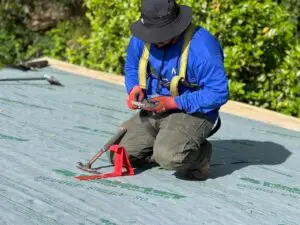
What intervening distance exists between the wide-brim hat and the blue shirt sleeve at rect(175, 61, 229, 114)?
23cm

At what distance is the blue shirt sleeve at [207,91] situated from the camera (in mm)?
3924

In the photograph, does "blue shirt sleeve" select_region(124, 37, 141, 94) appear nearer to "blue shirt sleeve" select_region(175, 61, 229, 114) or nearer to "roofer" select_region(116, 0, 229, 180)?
"roofer" select_region(116, 0, 229, 180)

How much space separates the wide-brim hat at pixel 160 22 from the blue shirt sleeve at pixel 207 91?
226 millimetres

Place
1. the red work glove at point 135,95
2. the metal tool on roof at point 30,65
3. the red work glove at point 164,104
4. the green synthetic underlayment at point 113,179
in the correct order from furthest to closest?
the metal tool on roof at point 30,65, the red work glove at point 135,95, the red work glove at point 164,104, the green synthetic underlayment at point 113,179

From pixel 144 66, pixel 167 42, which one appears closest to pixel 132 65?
pixel 144 66

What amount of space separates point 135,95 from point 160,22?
441 millimetres

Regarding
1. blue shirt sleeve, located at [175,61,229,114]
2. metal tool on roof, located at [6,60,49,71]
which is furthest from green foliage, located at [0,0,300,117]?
blue shirt sleeve, located at [175,61,229,114]

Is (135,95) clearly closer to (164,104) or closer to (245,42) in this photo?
(164,104)

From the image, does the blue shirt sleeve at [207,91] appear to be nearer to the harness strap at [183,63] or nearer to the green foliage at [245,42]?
the harness strap at [183,63]

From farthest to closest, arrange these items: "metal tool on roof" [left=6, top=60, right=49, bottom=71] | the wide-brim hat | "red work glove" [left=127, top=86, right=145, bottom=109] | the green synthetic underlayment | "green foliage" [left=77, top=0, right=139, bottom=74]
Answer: "green foliage" [left=77, top=0, right=139, bottom=74] < "metal tool on roof" [left=6, top=60, right=49, bottom=71] < "red work glove" [left=127, top=86, right=145, bottom=109] < the wide-brim hat < the green synthetic underlayment

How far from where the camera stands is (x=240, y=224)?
3.38 m

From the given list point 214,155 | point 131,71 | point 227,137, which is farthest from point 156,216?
point 227,137

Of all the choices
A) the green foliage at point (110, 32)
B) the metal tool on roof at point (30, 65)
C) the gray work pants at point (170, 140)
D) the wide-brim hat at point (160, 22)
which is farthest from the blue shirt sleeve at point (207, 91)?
the green foliage at point (110, 32)

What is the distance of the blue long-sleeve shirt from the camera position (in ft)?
12.9
